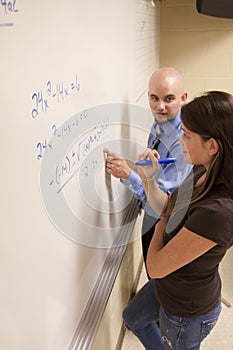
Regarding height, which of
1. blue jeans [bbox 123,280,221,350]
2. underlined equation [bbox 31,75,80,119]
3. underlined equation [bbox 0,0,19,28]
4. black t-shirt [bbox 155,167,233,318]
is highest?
underlined equation [bbox 0,0,19,28]

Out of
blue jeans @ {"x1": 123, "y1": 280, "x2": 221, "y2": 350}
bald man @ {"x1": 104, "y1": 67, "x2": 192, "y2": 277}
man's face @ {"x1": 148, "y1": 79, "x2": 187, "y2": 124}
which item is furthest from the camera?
man's face @ {"x1": 148, "y1": 79, "x2": 187, "y2": 124}

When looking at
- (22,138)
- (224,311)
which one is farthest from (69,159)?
(224,311)

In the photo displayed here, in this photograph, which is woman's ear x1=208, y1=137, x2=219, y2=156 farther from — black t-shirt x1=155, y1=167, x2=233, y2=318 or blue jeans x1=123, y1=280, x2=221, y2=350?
blue jeans x1=123, y1=280, x2=221, y2=350

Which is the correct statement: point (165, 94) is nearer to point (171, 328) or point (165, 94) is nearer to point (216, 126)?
point (216, 126)

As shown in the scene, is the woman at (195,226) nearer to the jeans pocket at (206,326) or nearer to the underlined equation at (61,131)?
the jeans pocket at (206,326)

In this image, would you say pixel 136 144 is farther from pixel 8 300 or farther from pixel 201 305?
pixel 8 300

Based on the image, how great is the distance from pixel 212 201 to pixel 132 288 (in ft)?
4.32

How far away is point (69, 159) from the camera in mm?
940

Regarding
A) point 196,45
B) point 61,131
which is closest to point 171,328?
point 61,131

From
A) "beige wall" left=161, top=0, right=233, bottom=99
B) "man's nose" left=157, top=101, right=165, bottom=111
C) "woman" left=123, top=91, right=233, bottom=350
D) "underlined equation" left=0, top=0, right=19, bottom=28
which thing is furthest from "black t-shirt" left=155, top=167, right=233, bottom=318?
"beige wall" left=161, top=0, right=233, bottom=99

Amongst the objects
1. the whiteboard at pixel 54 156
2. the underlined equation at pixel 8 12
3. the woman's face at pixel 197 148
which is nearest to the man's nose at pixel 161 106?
the whiteboard at pixel 54 156

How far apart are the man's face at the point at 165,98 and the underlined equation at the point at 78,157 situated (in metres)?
0.52

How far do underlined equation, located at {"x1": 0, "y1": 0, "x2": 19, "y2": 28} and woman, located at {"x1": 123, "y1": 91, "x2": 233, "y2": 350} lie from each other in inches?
24.3

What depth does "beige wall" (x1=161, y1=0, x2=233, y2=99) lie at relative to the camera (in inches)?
112
